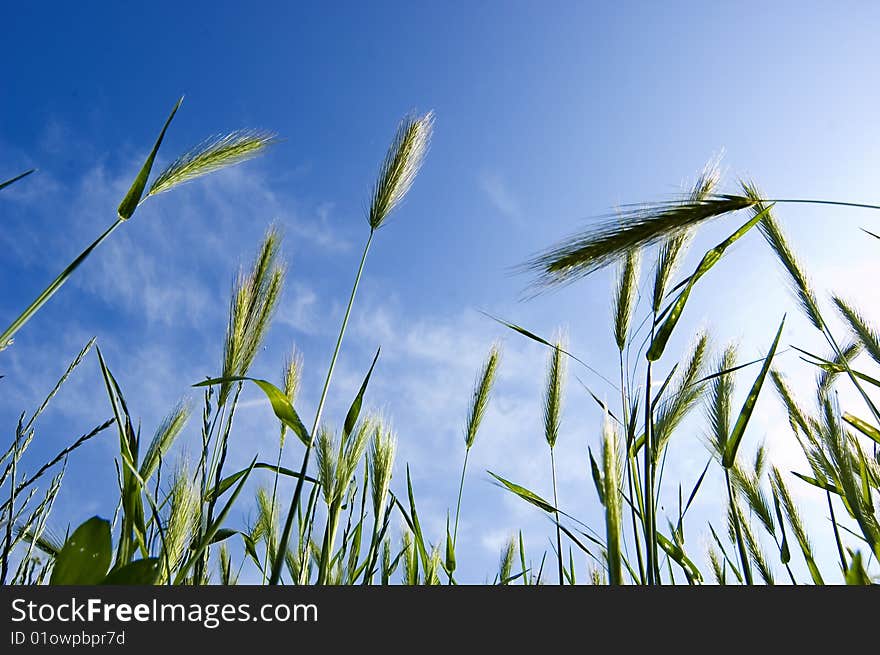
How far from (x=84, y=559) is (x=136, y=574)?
10 centimetres

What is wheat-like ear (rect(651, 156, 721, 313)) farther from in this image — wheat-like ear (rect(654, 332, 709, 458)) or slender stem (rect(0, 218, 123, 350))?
slender stem (rect(0, 218, 123, 350))

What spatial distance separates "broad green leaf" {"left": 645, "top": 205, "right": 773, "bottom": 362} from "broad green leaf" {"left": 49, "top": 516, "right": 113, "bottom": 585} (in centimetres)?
124

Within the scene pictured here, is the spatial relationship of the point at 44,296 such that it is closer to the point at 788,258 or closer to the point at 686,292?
the point at 686,292

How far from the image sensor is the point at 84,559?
986 millimetres

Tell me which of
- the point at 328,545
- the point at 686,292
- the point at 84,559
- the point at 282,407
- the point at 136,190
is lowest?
the point at 84,559

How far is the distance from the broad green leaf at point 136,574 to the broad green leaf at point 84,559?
28 millimetres

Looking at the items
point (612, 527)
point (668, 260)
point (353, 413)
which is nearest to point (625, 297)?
point (668, 260)

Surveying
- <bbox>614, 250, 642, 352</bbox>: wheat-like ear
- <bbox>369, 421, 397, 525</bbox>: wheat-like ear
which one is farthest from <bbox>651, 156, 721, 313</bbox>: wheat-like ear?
<bbox>369, 421, 397, 525</bbox>: wheat-like ear

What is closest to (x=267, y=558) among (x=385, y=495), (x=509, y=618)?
(x=385, y=495)

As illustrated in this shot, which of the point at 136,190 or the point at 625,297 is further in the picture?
the point at 625,297

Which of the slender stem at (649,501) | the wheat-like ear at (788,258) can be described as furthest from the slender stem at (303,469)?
the wheat-like ear at (788,258)

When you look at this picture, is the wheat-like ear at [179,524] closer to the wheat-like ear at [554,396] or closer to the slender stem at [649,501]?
the slender stem at [649,501]

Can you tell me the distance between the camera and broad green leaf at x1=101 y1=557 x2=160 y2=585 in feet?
3.14

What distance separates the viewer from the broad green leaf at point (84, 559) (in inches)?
38.7
